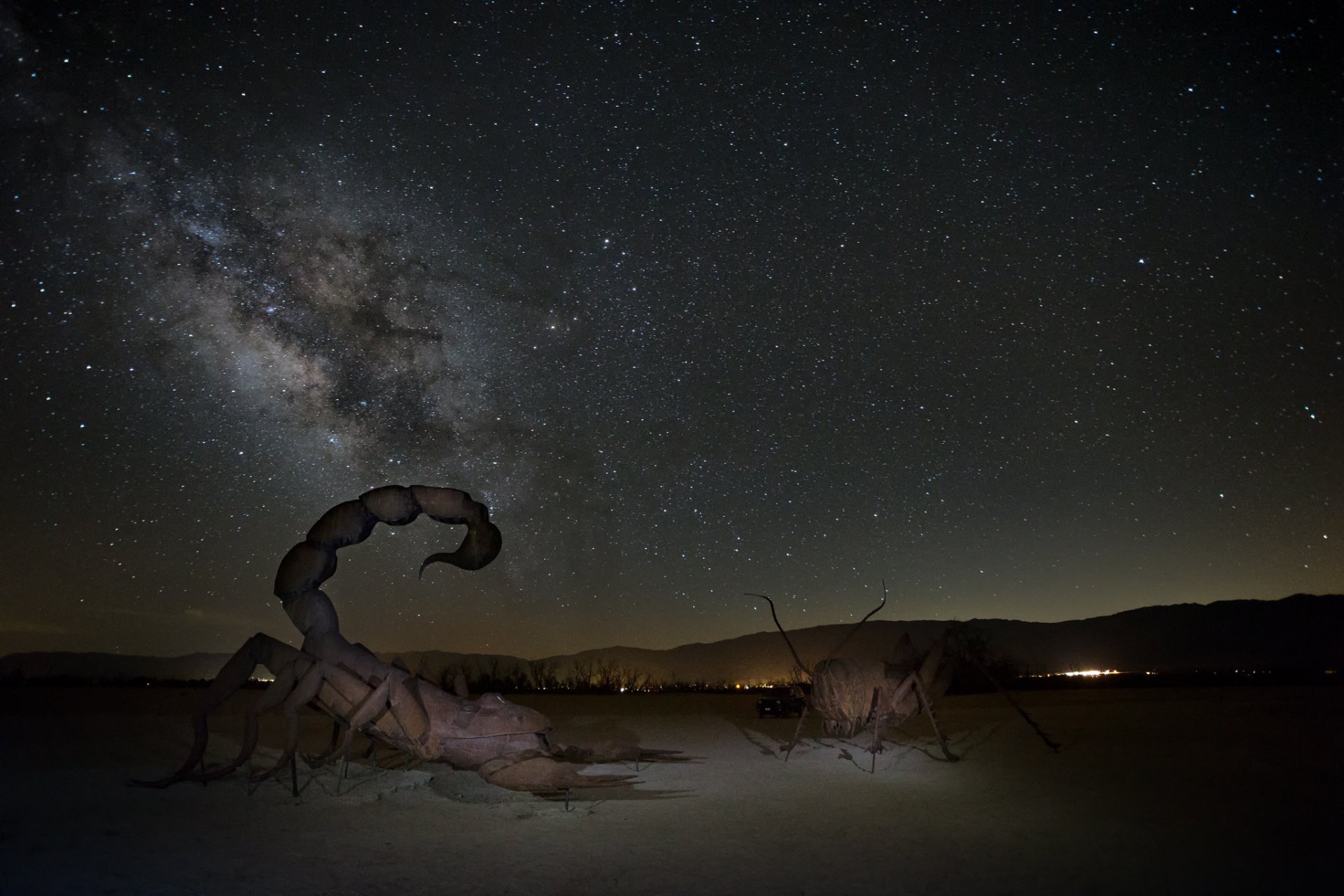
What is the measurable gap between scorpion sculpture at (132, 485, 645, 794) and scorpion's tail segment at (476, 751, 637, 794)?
117 millimetres

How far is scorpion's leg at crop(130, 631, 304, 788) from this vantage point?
831cm

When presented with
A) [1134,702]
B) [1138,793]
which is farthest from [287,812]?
[1134,702]

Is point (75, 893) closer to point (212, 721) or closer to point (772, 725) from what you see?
point (212, 721)

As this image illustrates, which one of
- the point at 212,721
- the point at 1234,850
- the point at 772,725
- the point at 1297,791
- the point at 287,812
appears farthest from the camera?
the point at 772,725

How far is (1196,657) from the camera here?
300 ft

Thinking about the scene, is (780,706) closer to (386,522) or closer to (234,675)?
(386,522)

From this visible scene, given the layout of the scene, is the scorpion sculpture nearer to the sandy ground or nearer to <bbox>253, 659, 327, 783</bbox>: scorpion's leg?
<bbox>253, 659, 327, 783</bbox>: scorpion's leg

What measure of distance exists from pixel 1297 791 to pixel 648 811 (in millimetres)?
7450

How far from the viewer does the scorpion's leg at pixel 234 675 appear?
8.31 meters

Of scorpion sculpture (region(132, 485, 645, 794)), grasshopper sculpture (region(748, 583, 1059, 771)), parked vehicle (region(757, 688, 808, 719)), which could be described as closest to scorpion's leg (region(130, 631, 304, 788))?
scorpion sculpture (region(132, 485, 645, 794))

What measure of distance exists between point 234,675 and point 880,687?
9.87 meters

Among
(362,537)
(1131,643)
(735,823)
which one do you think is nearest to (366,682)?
(362,537)

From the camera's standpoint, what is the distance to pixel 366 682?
857cm

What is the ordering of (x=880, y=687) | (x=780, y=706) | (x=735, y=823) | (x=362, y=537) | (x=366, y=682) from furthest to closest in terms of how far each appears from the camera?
(x=780, y=706), (x=880, y=687), (x=362, y=537), (x=366, y=682), (x=735, y=823)
